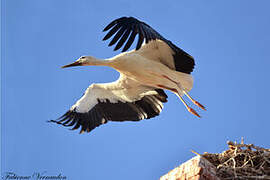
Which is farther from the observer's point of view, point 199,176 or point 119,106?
point 119,106

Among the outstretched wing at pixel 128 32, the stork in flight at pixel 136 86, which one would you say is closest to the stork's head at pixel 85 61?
the stork in flight at pixel 136 86

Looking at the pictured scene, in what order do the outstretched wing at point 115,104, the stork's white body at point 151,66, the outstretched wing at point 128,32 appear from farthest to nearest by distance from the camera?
the outstretched wing at point 115,104
the stork's white body at point 151,66
the outstretched wing at point 128,32

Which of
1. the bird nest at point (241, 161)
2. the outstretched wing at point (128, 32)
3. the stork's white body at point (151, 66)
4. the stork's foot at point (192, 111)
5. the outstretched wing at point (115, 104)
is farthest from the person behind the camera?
the outstretched wing at point (115, 104)

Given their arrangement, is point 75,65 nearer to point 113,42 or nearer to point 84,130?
point 84,130

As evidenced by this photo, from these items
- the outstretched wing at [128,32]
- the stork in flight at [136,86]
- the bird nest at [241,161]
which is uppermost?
the stork in flight at [136,86]

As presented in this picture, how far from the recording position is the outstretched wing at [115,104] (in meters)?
8.21

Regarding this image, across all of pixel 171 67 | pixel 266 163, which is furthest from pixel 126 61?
pixel 266 163

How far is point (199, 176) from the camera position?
4.30 meters

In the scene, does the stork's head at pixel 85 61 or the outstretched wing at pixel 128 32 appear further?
the stork's head at pixel 85 61

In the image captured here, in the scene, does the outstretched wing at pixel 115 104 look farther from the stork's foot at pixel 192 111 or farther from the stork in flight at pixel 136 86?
the stork's foot at pixel 192 111

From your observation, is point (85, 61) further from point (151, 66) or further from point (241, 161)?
A: point (241, 161)

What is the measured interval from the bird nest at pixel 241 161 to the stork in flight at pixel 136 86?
6.34 feet

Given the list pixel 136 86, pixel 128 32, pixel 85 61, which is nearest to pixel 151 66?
pixel 136 86

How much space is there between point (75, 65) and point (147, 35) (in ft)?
8.60
